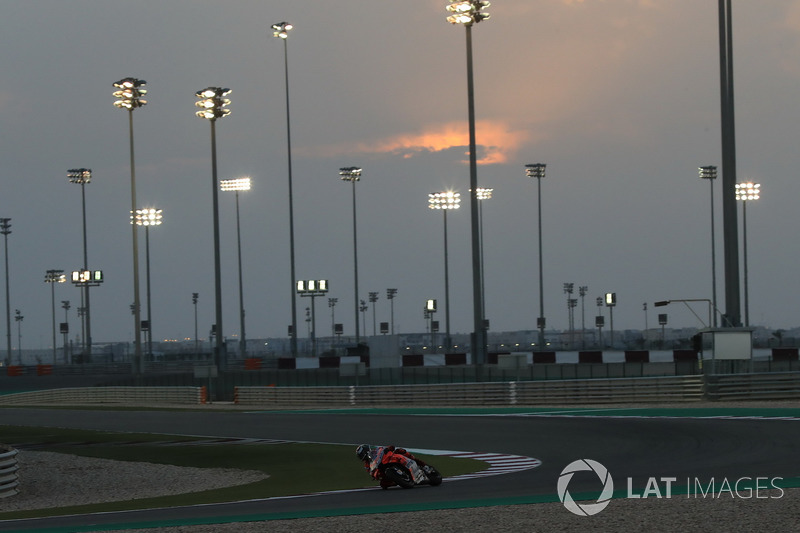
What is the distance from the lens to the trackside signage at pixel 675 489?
11.8 meters

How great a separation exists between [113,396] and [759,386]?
34785 millimetres

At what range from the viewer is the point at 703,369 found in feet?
102

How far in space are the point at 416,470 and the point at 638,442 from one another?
22.9ft

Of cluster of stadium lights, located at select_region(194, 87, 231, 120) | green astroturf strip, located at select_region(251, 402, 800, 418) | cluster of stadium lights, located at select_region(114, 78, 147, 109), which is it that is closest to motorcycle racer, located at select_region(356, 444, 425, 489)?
green astroturf strip, located at select_region(251, 402, 800, 418)

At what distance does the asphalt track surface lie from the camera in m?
13.2

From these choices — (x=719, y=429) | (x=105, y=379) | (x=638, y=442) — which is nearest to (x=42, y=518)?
(x=638, y=442)

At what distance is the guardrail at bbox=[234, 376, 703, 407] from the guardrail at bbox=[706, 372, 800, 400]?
2.67ft

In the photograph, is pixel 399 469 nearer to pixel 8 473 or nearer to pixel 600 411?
pixel 8 473

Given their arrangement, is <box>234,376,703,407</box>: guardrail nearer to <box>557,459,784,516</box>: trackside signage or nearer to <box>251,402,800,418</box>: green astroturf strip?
<box>251,402,800,418</box>: green astroturf strip

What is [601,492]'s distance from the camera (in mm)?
12977

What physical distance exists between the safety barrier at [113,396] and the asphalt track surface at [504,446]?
37.8ft

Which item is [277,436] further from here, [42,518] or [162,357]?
[162,357]

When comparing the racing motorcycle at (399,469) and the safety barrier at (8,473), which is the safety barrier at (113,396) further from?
the racing motorcycle at (399,469)

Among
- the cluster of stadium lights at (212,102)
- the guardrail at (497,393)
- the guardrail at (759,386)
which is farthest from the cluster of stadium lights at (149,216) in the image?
the guardrail at (759,386)
